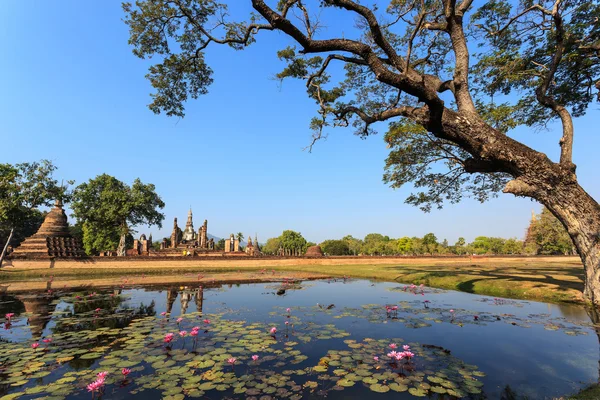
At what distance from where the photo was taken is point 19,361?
4.94 metres

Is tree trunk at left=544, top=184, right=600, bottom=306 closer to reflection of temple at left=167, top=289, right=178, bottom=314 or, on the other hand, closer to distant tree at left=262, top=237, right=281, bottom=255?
reflection of temple at left=167, top=289, right=178, bottom=314

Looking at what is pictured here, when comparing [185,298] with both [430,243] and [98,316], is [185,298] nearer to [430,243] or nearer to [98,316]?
[98,316]

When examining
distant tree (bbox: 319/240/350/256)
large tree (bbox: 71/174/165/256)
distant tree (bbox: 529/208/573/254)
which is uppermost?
large tree (bbox: 71/174/165/256)

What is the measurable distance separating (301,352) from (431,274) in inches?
626

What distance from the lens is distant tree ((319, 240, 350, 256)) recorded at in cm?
8219

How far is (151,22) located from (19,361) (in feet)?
33.8

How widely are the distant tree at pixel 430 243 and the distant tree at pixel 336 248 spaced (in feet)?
71.8

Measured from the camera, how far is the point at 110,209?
41.0 m

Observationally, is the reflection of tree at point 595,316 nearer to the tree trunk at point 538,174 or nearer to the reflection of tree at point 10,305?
the tree trunk at point 538,174

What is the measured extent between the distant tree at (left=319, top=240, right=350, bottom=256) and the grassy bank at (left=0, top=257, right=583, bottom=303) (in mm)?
44853

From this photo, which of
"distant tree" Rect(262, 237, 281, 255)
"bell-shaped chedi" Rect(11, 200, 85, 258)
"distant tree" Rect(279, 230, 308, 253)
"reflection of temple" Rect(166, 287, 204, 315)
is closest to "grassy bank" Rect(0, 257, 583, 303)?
"bell-shaped chedi" Rect(11, 200, 85, 258)

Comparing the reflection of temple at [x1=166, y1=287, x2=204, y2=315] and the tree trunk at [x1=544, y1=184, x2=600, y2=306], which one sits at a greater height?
the tree trunk at [x1=544, y1=184, x2=600, y2=306]

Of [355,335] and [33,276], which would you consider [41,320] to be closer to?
[355,335]

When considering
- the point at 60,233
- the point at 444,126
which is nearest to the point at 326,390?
the point at 444,126
